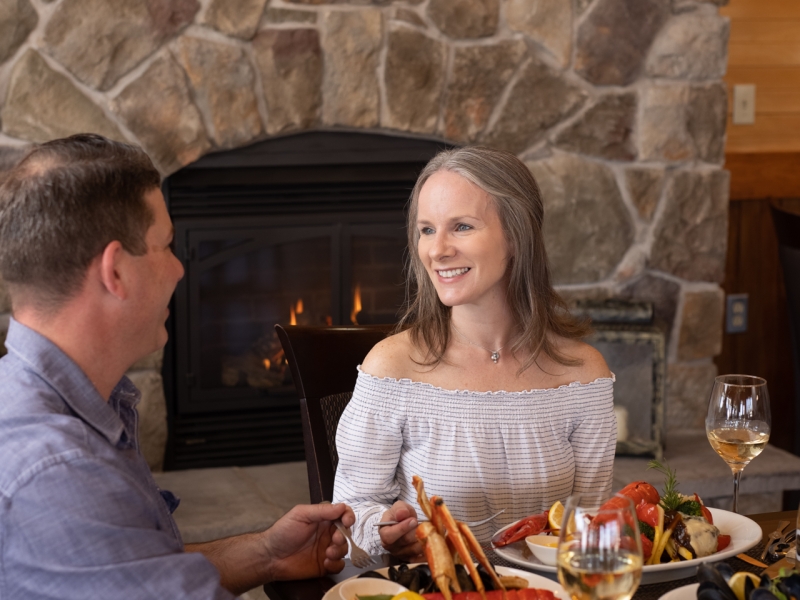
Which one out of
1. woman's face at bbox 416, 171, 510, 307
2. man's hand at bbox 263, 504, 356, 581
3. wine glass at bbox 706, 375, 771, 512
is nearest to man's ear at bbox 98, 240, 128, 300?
man's hand at bbox 263, 504, 356, 581

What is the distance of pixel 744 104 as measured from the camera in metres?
3.59

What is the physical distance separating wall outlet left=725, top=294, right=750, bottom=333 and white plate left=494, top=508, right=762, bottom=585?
7.94 feet

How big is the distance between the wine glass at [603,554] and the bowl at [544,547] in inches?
8.8

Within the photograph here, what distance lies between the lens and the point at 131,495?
2.99 feet

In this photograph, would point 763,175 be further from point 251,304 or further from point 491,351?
point 491,351

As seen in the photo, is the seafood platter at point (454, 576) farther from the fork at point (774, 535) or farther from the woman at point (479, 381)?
the woman at point (479, 381)

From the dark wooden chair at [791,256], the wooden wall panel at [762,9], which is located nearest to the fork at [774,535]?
the dark wooden chair at [791,256]

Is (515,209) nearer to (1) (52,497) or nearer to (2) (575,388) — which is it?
(2) (575,388)

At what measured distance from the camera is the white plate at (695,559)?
1.13 m

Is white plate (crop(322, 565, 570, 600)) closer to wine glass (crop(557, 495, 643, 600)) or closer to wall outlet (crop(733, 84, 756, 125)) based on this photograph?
wine glass (crop(557, 495, 643, 600))

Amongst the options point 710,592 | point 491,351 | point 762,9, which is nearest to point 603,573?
point 710,592

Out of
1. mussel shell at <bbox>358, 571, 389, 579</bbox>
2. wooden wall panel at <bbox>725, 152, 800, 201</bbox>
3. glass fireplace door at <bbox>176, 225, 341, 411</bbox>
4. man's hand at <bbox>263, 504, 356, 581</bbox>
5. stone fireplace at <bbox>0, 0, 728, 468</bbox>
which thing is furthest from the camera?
wooden wall panel at <bbox>725, 152, 800, 201</bbox>

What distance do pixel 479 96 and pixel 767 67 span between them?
1.34 metres

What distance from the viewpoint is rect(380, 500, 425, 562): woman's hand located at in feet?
4.21
